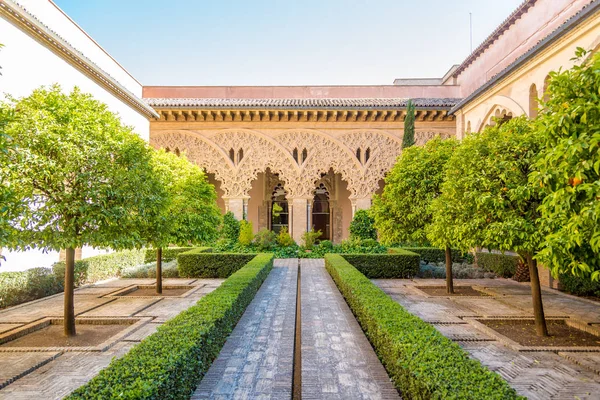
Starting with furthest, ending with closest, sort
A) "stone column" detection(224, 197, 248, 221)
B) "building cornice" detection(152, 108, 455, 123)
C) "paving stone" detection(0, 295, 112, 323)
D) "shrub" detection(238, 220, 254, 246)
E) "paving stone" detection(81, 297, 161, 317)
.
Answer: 1. "stone column" detection(224, 197, 248, 221)
2. "building cornice" detection(152, 108, 455, 123)
3. "shrub" detection(238, 220, 254, 246)
4. "paving stone" detection(81, 297, 161, 317)
5. "paving stone" detection(0, 295, 112, 323)

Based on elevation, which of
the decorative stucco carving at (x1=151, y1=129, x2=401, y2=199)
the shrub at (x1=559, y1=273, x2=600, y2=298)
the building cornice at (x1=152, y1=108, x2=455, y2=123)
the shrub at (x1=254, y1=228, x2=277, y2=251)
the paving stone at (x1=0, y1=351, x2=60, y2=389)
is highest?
the building cornice at (x1=152, y1=108, x2=455, y2=123)

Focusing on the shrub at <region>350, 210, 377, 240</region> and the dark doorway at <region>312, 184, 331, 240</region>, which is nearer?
the shrub at <region>350, 210, 377, 240</region>

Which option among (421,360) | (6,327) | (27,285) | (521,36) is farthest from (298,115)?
(421,360)

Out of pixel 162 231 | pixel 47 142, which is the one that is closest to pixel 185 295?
pixel 162 231

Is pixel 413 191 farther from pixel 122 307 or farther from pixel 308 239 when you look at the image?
pixel 308 239

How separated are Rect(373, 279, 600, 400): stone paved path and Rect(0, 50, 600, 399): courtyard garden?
3cm

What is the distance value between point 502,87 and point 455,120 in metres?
5.59

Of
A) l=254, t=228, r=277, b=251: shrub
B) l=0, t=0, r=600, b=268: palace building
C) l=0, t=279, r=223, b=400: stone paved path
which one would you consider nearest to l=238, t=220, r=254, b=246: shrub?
l=254, t=228, r=277, b=251: shrub

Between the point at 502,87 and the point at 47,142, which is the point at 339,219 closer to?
the point at 502,87

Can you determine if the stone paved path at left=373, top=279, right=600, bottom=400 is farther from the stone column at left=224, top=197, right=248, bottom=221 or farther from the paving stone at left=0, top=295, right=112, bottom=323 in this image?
the stone column at left=224, top=197, right=248, bottom=221

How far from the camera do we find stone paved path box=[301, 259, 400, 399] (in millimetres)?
3703

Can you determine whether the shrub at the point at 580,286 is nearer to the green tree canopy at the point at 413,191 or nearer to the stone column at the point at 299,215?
the green tree canopy at the point at 413,191

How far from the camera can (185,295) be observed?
846cm

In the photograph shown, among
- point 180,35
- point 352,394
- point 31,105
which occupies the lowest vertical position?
point 352,394
